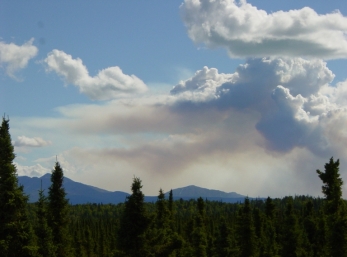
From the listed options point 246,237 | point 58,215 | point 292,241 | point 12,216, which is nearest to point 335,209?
point 292,241

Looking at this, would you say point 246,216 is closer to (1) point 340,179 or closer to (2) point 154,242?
(1) point 340,179

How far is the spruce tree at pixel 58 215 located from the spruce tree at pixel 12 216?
10.4m

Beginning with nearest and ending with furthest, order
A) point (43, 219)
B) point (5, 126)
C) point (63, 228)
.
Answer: point (5, 126) → point (43, 219) → point (63, 228)

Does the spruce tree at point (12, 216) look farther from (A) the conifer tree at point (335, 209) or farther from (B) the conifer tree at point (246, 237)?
(B) the conifer tree at point (246, 237)

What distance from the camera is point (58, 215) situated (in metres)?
45.1

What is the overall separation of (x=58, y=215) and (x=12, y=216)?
11.9 meters

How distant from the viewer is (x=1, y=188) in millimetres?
33906

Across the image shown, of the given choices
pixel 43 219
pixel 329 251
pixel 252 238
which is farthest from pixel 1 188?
pixel 252 238

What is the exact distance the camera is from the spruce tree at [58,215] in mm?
44656

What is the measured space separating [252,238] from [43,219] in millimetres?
33187

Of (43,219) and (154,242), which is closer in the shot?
(154,242)

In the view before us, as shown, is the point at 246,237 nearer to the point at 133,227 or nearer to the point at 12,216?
the point at 133,227

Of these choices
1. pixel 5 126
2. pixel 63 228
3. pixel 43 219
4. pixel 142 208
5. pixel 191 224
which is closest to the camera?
pixel 142 208

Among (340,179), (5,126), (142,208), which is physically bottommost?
(142,208)
